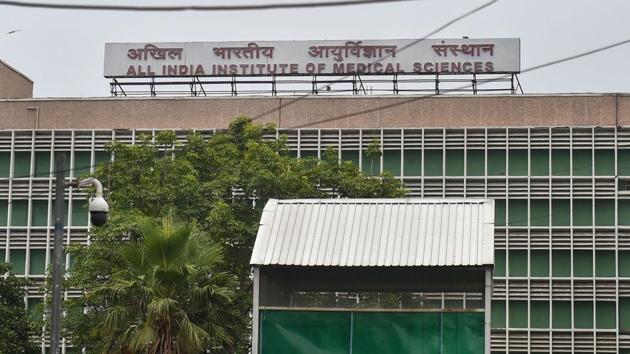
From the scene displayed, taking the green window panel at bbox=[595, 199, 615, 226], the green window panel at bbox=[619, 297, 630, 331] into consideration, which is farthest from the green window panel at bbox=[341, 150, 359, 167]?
the green window panel at bbox=[619, 297, 630, 331]

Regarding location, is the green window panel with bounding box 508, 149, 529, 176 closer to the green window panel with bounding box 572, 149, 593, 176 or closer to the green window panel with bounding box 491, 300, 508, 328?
the green window panel with bounding box 572, 149, 593, 176

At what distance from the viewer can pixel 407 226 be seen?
3164 centimetres

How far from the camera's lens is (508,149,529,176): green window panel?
181ft

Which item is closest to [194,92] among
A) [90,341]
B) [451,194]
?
[451,194]

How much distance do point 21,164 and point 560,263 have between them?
22.3 meters

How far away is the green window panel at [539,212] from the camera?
2151 inches

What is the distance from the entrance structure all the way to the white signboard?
2429 centimetres

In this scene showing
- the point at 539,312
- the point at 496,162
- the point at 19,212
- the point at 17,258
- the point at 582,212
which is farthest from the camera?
the point at 19,212

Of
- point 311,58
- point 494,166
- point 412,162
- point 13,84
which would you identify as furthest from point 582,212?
point 13,84

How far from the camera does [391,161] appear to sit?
56.1 meters

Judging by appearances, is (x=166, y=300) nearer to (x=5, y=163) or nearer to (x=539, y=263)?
(x=539, y=263)

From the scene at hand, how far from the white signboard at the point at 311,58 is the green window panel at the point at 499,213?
17.8 feet

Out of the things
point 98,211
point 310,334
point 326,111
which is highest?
point 326,111

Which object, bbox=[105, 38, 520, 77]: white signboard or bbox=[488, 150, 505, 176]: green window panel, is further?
bbox=[105, 38, 520, 77]: white signboard
